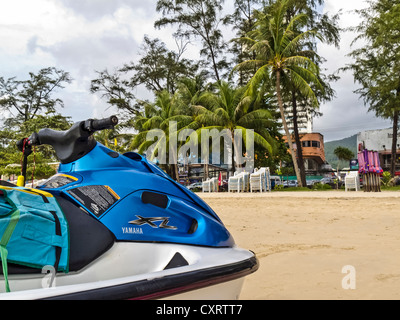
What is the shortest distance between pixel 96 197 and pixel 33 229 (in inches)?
10.8

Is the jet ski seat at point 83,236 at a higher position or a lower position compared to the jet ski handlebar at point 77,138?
lower

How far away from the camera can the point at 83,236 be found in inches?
54.0

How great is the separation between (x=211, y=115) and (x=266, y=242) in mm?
17571

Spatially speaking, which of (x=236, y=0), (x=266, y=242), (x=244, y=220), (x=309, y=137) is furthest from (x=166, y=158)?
(x=309, y=137)

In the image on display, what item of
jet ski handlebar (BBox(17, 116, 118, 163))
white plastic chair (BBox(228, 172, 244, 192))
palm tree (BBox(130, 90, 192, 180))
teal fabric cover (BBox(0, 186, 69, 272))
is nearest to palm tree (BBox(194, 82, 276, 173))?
palm tree (BBox(130, 90, 192, 180))

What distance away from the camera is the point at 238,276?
59.6 inches

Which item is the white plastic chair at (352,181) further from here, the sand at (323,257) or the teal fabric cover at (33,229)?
the teal fabric cover at (33,229)

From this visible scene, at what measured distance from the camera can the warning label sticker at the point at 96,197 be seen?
145cm

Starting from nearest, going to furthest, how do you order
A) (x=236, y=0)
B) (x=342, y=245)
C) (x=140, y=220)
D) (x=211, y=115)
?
(x=140, y=220) < (x=342, y=245) < (x=211, y=115) < (x=236, y=0)

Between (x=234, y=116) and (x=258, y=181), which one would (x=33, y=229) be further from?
(x=234, y=116)

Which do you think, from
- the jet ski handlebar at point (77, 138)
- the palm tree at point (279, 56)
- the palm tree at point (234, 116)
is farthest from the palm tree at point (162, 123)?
the jet ski handlebar at point (77, 138)

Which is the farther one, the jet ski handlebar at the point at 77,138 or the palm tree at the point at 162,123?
the palm tree at the point at 162,123

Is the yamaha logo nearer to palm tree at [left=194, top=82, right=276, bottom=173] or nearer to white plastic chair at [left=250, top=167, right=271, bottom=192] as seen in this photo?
white plastic chair at [left=250, top=167, right=271, bottom=192]
